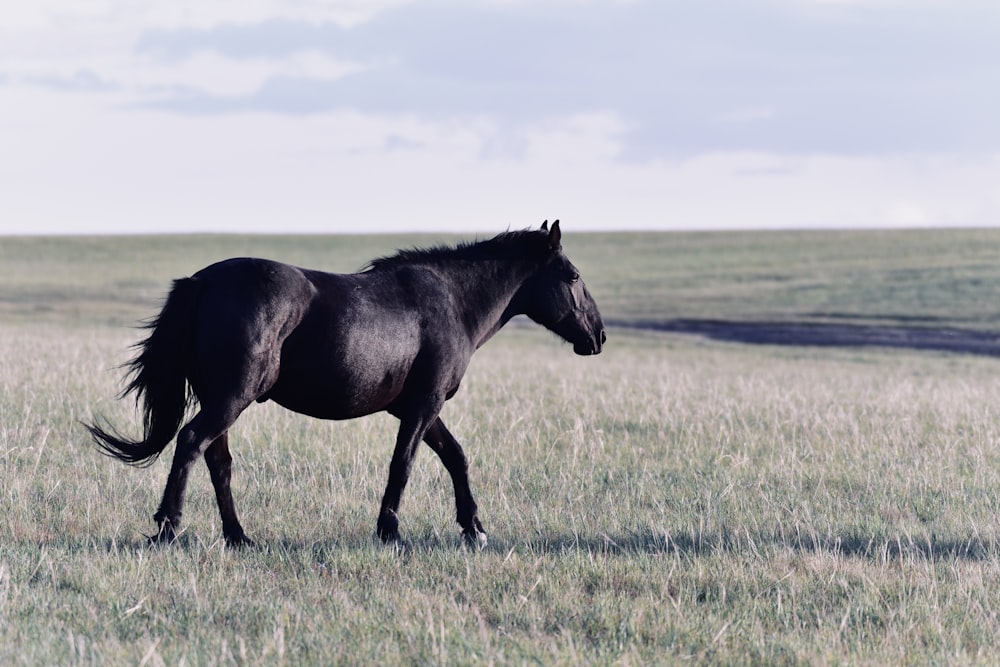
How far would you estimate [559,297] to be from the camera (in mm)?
7379

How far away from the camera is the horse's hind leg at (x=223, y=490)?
244 inches

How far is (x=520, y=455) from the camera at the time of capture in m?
8.89

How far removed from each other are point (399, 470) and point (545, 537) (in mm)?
1003

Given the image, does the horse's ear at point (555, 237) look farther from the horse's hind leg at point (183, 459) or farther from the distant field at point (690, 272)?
the distant field at point (690, 272)

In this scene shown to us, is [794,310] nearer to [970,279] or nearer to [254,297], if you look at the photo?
[970,279]

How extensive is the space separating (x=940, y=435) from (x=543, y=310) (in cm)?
507

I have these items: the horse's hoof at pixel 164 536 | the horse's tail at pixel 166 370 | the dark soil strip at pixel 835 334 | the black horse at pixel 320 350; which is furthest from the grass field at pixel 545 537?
the dark soil strip at pixel 835 334

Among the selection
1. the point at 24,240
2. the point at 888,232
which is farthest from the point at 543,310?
the point at 24,240

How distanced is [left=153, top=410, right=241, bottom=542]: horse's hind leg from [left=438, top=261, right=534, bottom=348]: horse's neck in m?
1.83

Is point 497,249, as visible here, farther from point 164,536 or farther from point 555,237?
point 164,536

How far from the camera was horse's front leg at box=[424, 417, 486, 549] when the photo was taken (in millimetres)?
6602

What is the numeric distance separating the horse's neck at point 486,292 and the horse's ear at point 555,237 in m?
0.23

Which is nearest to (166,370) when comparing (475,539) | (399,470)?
(399,470)

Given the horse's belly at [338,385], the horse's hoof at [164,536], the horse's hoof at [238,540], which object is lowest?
the horse's hoof at [238,540]
